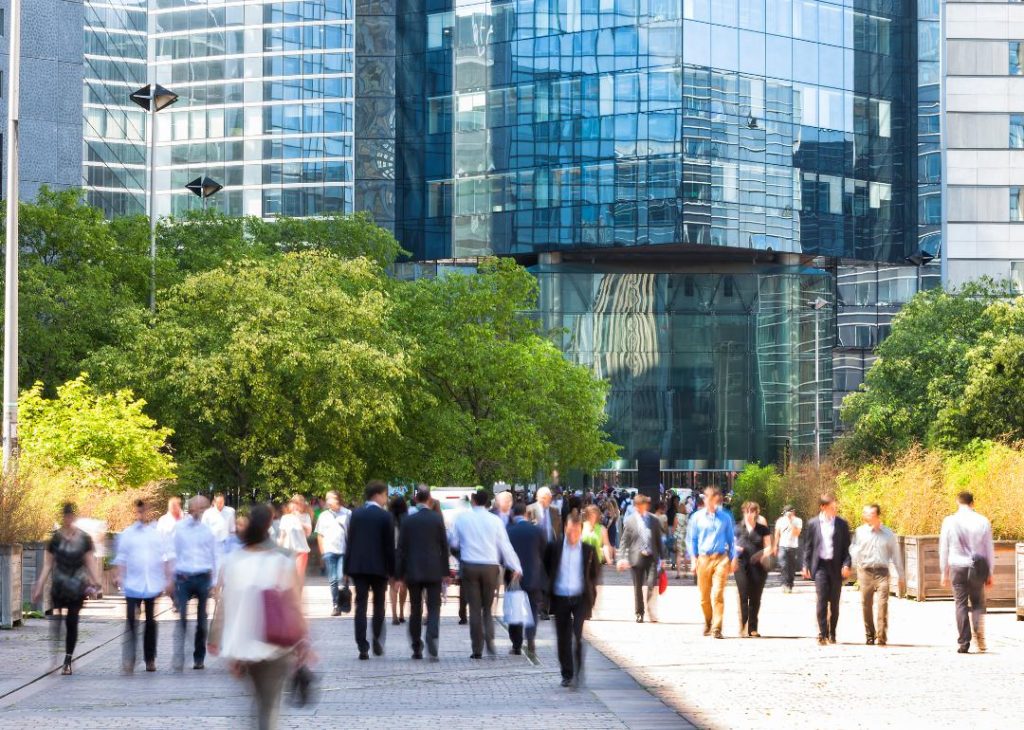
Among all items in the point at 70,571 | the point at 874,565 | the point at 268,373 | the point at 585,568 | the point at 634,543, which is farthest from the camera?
the point at 268,373

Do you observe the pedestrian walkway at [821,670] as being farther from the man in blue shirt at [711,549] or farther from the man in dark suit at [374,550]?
the man in dark suit at [374,550]

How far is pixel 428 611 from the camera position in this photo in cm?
1878

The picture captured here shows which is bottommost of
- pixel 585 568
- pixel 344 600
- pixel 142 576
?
pixel 344 600

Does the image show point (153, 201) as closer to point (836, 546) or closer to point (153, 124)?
point (153, 124)

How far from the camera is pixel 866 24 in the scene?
→ 86.1m

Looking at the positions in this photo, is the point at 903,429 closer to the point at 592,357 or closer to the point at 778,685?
the point at 592,357

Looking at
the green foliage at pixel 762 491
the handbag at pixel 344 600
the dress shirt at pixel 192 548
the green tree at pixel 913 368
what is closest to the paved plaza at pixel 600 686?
the dress shirt at pixel 192 548

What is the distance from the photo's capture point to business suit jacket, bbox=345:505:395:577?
18.9 metres

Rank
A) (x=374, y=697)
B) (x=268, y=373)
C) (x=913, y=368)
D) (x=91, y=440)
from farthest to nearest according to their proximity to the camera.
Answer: (x=913, y=368) → (x=268, y=373) → (x=91, y=440) → (x=374, y=697)

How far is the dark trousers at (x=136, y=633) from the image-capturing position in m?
17.4

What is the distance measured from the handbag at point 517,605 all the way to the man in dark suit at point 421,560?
0.83 m

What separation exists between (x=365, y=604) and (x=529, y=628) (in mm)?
1763

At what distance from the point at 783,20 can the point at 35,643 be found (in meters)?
67.4

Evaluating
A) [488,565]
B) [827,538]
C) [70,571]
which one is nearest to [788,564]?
[827,538]
